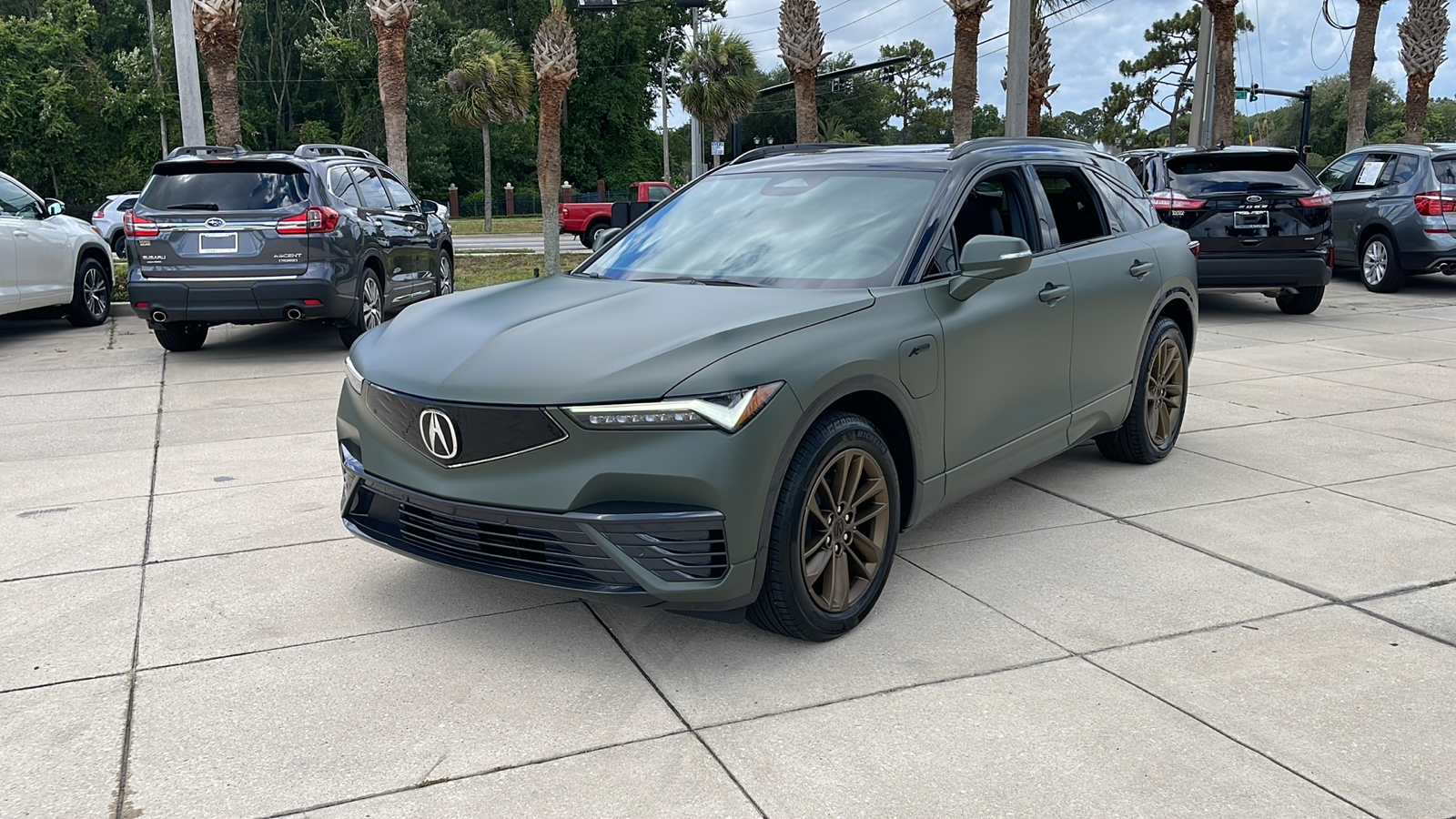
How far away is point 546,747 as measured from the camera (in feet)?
10.9

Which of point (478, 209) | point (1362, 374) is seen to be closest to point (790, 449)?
point (1362, 374)

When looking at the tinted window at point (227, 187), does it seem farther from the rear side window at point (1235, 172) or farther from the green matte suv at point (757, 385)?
the rear side window at point (1235, 172)

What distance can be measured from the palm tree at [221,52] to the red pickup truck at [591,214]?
14.5 m

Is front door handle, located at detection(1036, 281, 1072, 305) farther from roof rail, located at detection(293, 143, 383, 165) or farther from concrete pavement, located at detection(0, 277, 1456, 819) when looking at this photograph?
roof rail, located at detection(293, 143, 383, 165)

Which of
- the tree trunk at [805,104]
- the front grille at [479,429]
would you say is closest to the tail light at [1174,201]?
the front grille at [479,429]

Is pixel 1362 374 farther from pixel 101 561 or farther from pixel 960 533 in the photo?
pixel 101 561

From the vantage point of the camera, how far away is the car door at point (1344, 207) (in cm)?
1518

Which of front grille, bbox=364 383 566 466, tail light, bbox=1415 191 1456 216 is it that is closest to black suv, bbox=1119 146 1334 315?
tail light, bbox=1415 191 1456 216

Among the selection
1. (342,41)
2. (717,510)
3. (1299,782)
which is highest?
(342,41)

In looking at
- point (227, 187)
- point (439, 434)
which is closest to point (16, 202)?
point (227, 187)

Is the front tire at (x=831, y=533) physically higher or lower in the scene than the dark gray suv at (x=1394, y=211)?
lower

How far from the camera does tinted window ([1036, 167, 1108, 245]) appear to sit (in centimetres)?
553

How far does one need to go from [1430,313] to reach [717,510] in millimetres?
12540

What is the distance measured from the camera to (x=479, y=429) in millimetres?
3664
